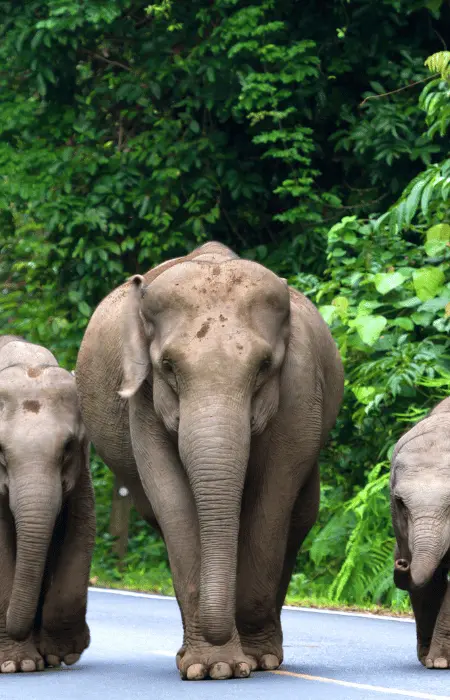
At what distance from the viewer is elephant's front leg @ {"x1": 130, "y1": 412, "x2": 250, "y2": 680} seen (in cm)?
1070

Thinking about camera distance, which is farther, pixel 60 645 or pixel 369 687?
pixel 60 645

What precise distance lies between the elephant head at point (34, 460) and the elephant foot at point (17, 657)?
18 cm

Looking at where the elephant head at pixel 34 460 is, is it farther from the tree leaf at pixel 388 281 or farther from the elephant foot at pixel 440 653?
the tree leaf at pixel 388 281

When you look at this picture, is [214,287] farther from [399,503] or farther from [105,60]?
[105,60]

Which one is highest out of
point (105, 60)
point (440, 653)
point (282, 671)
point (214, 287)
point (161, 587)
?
point (214, 287)

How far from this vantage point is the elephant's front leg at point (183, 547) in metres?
10.7

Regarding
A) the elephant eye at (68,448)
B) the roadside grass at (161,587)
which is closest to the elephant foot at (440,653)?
the elephant eye at (68,448)

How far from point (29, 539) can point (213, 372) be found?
172 cm

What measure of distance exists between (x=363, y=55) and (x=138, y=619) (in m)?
8.73

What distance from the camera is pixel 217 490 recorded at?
1064 cm

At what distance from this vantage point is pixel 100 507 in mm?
25641

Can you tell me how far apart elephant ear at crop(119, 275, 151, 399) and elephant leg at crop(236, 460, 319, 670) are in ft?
3.08

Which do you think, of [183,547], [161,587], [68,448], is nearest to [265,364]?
[183,547]

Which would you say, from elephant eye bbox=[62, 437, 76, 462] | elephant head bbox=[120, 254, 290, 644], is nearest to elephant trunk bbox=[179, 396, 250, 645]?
elephant head bbox=[120, 254, 290, 644]
